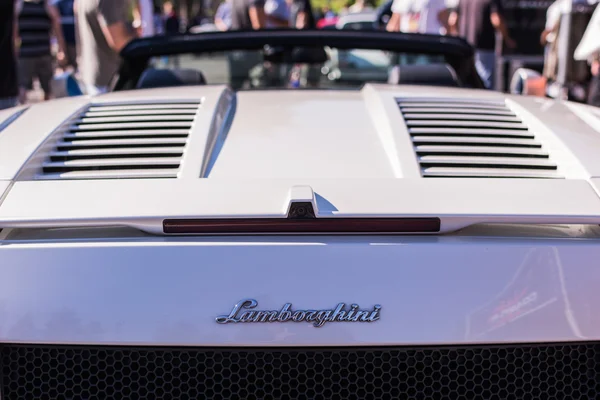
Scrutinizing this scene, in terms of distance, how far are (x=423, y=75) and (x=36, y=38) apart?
6.31 m

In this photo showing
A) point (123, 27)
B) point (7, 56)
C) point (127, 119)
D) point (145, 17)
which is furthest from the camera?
point (145, 17)

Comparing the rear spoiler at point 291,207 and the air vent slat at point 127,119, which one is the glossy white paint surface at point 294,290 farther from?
the air vent slat at point 127,119

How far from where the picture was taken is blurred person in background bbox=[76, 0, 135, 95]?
21.0ft

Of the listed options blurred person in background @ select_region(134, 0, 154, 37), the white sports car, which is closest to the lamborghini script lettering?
the white sports car

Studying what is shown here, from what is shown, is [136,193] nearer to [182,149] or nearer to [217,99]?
[182,149]

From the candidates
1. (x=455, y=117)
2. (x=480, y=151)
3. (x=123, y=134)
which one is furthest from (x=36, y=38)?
(x=480, y=151)

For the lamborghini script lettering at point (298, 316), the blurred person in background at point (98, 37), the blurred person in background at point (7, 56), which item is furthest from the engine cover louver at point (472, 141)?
the blurred person in background at point (7, 56)

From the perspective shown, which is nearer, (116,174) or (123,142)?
(116,174)

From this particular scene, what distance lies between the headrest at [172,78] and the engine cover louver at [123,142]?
0.72m

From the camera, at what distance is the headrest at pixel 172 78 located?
3498 mm

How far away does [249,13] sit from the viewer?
771 centimetres

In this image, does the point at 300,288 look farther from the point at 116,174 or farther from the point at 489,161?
the point at 489,161

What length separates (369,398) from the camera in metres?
1.81

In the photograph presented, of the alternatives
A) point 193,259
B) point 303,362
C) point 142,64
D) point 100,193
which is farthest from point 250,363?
point 142,64
